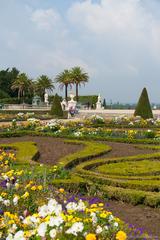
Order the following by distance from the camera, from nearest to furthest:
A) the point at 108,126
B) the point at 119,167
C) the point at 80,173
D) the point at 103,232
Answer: the point at 103,232
the point at 80,173
the point at 119,167
the point at 108,126

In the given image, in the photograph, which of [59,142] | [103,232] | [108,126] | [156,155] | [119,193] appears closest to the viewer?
[103,232]

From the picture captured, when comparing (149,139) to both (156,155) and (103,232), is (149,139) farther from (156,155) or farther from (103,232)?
(103,232)

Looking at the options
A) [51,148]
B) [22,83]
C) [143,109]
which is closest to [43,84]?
[22,83]

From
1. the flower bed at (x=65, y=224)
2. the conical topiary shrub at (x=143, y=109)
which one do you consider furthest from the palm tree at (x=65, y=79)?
the flower bed at (x=65, y=224)

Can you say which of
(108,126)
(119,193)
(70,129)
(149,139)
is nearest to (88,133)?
(70,129)

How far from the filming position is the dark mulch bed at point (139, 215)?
517cm

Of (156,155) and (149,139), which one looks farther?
(149,139)

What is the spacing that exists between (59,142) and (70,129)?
2460mm

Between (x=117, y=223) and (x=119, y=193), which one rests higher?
(x=117, y=223)

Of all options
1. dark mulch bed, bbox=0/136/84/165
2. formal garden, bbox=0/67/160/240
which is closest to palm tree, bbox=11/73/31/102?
formal garden, bbox=0/67/160/240

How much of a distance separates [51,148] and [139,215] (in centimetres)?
683

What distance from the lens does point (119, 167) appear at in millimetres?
9000

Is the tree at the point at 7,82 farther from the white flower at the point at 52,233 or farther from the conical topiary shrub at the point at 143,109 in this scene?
the white flower at the point at 52,233

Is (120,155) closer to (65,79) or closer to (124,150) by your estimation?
(124,150)
